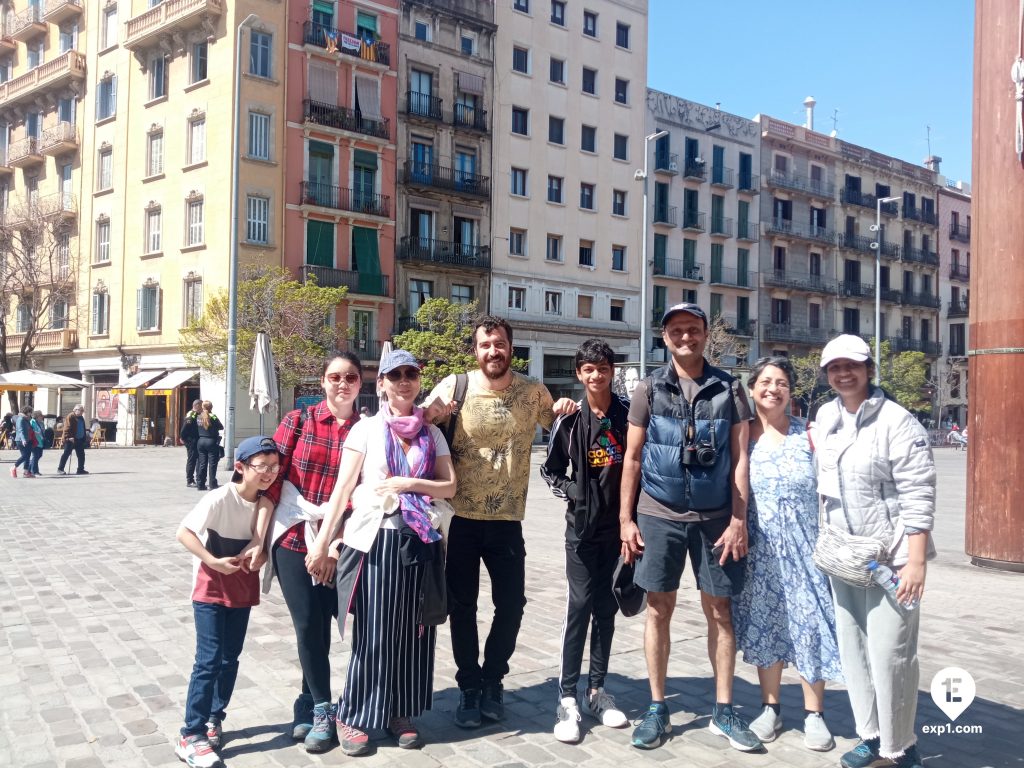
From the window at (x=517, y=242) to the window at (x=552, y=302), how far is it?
2238mm

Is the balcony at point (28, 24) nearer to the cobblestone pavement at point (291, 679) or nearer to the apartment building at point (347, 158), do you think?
the apartment building at point (347, 158)

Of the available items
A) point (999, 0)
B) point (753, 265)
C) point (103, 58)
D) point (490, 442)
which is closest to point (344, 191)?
point (103, 58)

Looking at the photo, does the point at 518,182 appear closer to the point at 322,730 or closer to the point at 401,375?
the point at 401,375

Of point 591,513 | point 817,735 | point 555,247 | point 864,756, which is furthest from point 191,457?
point 555,247

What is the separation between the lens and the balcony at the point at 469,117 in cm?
3731

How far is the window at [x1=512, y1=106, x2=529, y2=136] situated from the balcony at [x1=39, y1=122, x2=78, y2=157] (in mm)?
19719

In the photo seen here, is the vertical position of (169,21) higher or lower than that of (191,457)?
higher

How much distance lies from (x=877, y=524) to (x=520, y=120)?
37854mm

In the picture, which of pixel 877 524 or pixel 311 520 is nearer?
pixel 877 524

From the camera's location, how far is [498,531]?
4.35m

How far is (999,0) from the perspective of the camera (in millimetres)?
8375

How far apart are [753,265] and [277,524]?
46548 millimetres

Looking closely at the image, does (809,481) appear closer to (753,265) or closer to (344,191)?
(344,191)

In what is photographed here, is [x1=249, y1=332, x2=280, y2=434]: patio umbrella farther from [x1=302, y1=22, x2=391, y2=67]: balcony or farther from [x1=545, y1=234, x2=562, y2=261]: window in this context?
[x1=545, y1=234, x2=562, y2=261]: window
